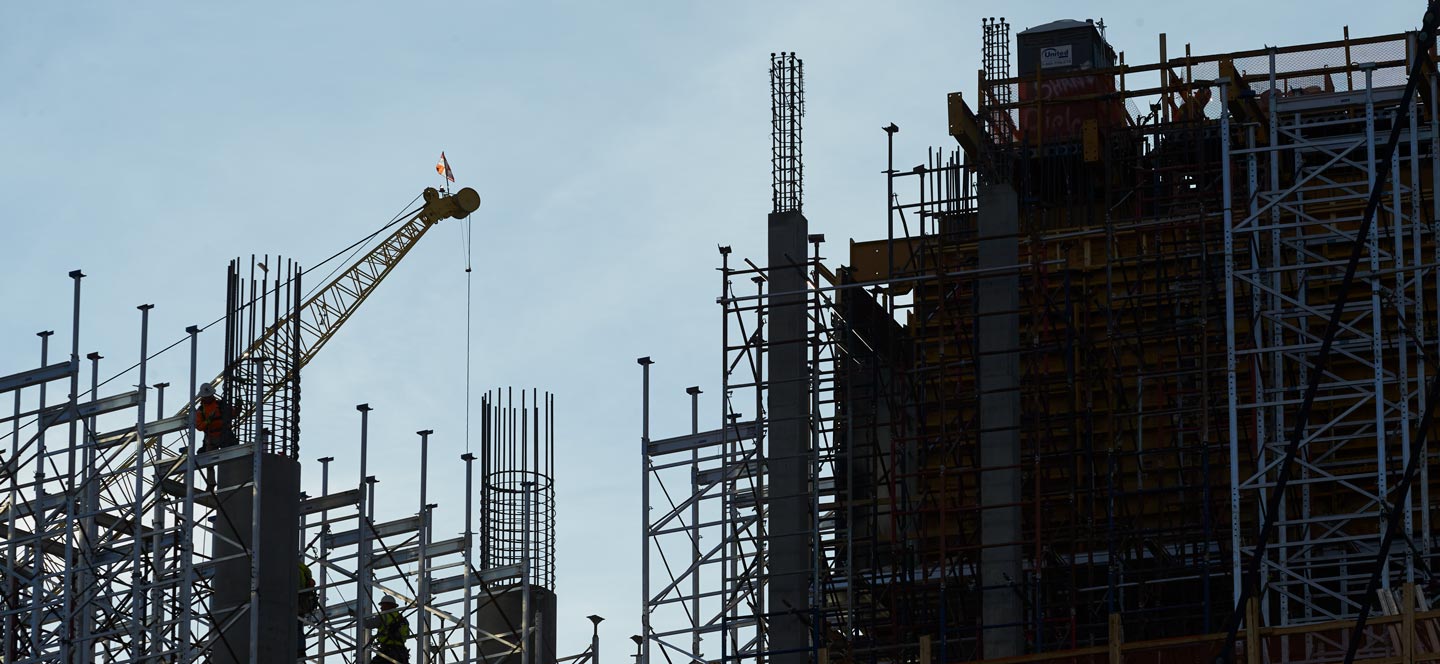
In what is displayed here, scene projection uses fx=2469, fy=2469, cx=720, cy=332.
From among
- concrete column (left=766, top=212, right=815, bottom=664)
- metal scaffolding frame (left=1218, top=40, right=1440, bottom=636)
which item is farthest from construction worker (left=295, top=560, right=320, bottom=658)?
metal scaffolding frame (left=1218, top=40, right=1440, bottom=636)

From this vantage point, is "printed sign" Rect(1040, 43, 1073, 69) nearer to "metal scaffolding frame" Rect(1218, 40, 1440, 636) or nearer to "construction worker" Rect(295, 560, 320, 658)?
"metal scaffolding frame" Rect(1218, 40, 1440, 636)

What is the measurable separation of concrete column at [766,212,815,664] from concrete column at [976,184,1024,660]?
278cm

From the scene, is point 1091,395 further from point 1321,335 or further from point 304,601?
point 304,601

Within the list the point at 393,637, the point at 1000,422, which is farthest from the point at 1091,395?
the point at 393,637

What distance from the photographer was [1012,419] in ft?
120

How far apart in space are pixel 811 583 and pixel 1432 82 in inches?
458

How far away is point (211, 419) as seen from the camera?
4509 cm

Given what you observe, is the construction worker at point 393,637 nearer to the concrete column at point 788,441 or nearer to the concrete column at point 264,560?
the concrete column at point 264,560

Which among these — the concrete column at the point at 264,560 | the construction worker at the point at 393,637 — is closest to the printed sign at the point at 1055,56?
the construction worker at the point at 393,637

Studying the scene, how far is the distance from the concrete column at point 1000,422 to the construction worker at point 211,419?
44.1 ft

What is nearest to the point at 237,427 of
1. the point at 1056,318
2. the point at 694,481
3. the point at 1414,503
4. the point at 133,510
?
the point at 133,510

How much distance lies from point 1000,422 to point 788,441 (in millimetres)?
3412

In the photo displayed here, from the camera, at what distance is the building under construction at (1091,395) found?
34500 millimetres

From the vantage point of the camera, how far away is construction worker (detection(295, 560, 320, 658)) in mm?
42219
